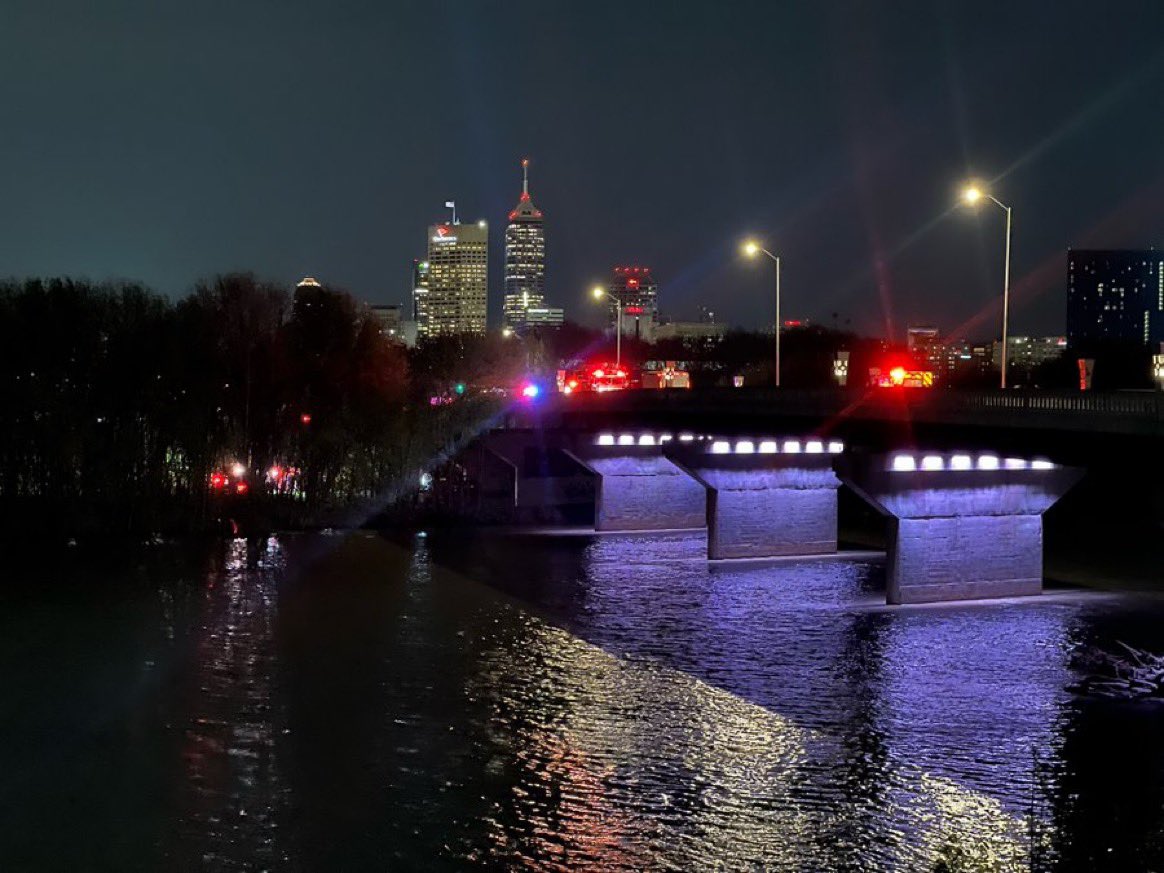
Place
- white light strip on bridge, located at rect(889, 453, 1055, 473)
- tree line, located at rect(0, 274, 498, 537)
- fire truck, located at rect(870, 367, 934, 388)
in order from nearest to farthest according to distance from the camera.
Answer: white light strip on bridge, located at rect(889, 453, 1055, 473) → tree line, located at rect(0, 274, 498, 537) → fire truck, located at rect(870, 367, 934, 388)

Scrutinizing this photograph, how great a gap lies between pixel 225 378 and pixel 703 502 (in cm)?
2737

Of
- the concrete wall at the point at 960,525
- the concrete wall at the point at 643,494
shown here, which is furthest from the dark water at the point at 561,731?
the concrete wall at the point at 643,494

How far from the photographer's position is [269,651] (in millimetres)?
41875

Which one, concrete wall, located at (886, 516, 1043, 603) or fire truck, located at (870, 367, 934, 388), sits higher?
fire truck, located at (870, 367, 934, 388)

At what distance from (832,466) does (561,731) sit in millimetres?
23258

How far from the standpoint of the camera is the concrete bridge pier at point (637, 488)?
Answer: 79.9 meters

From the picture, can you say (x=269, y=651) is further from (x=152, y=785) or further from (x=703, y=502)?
(x=703, y=502)

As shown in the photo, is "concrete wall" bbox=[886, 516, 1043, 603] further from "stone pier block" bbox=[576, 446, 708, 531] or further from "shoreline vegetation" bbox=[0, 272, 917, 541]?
"shoreline vegetation" bbox=[0, 272, 917, 541]

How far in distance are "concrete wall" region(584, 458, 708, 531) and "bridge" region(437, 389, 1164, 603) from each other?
84 millimetres

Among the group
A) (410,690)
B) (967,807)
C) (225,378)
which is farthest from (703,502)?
(967,807)

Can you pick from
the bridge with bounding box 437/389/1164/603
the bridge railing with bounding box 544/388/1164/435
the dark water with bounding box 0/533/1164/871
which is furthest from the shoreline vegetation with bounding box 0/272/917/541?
the dark water with bounding box 0/533/1164/871

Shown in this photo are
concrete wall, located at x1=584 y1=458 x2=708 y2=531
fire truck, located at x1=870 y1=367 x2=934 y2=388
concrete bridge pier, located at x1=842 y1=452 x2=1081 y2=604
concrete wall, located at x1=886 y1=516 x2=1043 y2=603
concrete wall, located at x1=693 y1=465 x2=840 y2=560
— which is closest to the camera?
concrete bridge pier, located at x1=842 y1=452 x2=1081 y2=604

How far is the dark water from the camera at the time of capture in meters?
24.2

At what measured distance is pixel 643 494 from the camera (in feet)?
265
